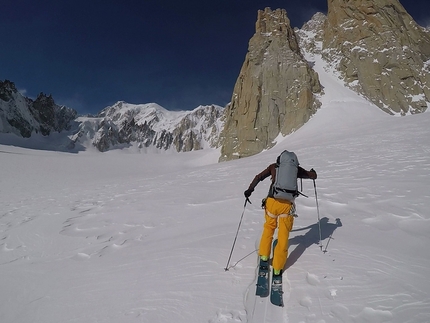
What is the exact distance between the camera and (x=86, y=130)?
14425 cm

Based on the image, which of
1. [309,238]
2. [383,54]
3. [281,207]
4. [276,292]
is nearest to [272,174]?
[281,207]

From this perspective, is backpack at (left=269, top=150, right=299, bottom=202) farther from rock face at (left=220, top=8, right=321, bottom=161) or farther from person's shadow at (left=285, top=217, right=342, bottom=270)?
rock face at (left=220, top=8, right=321, bottom=161)

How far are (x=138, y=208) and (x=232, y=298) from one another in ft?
20.0

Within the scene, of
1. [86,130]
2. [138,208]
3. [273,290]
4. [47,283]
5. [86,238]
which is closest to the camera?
[273,290]

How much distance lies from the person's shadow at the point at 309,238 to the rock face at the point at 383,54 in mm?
52888

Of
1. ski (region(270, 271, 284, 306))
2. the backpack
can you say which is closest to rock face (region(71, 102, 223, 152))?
the backpack

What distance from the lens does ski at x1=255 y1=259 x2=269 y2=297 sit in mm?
3246

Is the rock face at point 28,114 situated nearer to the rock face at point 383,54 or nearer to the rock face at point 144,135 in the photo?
the rock face at point 144,135

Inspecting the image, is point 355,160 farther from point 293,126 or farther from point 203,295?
point 293,126

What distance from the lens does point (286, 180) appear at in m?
3.88

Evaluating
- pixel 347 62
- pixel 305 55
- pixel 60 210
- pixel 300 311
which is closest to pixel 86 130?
pixel 305 55

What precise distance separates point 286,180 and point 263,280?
1.56m

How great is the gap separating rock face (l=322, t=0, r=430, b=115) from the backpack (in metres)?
54.3

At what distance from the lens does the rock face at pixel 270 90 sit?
46562mm
